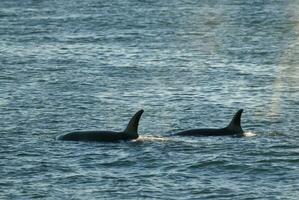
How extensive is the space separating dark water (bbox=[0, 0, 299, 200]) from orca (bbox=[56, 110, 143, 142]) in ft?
2.27

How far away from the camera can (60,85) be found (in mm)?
59375

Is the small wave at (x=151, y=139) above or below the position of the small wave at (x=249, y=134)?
above

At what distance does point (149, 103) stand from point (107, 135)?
411 inches

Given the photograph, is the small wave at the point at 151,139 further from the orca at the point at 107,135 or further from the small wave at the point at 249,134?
the small wave at the point at 249,134

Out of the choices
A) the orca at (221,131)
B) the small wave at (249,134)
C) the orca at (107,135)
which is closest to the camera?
the orca at (107,135)

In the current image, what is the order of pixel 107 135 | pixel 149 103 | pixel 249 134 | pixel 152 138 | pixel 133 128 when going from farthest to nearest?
pixel 149 103 → pixel 249 134 → pixel 152 138 → pixel 133 128 → pixel 107 135

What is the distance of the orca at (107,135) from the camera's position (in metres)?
44.2

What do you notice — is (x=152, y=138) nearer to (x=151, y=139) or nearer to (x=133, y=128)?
(x=151, y=139)

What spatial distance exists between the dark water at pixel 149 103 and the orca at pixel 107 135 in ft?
2.27

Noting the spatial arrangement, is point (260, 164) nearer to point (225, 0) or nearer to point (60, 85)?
point (60, 85)

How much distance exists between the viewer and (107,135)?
44531 mm

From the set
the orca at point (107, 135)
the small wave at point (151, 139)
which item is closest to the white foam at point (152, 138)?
the small wave at point (151, 139)

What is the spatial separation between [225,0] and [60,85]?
7551 centimetres

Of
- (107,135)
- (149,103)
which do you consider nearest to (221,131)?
(107,135)
